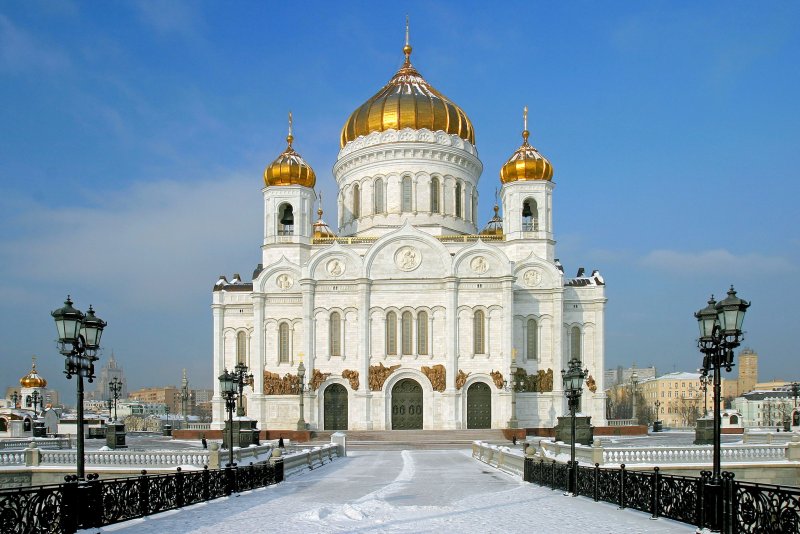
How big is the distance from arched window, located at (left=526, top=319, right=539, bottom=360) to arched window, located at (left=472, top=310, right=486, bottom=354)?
104 inches

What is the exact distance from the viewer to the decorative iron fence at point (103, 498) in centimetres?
1134

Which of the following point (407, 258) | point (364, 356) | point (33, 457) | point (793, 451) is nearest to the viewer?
point (793, 451)

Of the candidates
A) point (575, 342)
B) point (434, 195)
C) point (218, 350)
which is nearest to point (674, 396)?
point (575, 342)

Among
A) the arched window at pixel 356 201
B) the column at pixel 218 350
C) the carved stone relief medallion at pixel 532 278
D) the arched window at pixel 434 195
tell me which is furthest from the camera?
the arched window at pixel 356 201

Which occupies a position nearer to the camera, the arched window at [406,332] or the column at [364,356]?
the column at [364,356]

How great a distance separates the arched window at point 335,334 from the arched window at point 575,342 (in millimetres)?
12782

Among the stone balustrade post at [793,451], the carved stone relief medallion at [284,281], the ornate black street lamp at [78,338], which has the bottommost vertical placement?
the stone balustrade post at [793,451]

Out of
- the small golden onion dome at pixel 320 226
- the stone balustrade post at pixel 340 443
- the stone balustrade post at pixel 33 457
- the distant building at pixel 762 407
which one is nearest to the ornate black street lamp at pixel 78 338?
the stone balustrade post at pixel 33 457

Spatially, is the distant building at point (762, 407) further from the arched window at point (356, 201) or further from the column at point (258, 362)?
the column at point (258, 362)

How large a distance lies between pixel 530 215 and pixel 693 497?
37.0 metres

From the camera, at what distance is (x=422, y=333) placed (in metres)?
45.7

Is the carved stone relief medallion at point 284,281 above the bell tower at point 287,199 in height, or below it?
below

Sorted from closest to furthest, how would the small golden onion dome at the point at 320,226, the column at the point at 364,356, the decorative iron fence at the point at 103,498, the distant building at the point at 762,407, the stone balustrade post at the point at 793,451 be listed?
the decorative iron fence at the point at 103,498 < the stone balustrade post at the point at 793,451 < the column at the point at 364,356 < the small golden onion dome at the point at 320,226 < the distant building at the point at 762,407

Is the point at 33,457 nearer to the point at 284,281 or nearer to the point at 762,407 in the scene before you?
the point at 284,281
